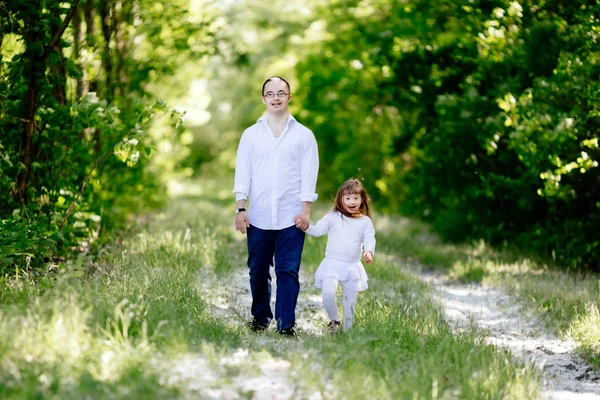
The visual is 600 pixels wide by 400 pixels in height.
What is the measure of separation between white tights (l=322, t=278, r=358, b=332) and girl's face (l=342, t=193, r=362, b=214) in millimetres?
637

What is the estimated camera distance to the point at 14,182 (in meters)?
7.41

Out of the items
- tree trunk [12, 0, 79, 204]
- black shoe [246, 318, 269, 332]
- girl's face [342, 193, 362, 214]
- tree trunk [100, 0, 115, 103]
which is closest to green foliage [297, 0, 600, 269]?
girl's face [342, 193, 362, 214]

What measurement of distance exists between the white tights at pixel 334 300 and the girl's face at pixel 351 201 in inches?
25.1

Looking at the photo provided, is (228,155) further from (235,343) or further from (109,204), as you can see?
(235,343)

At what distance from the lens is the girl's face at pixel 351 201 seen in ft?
19.0

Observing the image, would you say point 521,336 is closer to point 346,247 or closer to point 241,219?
point 346,247

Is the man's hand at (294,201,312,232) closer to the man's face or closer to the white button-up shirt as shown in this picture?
the white button-up shirt

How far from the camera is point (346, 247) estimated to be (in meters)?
5.75

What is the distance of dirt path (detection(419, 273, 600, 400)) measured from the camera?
5539mm

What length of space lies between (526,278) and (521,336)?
2.33m

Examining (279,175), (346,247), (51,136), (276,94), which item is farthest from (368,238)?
(51,136)

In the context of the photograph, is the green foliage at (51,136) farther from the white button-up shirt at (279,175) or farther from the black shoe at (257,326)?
the black shoe at (257,326)

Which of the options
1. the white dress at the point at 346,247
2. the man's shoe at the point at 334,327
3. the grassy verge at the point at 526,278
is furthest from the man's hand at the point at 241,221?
the grassy verge at the point at 526,278

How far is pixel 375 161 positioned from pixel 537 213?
8268 millimetres
